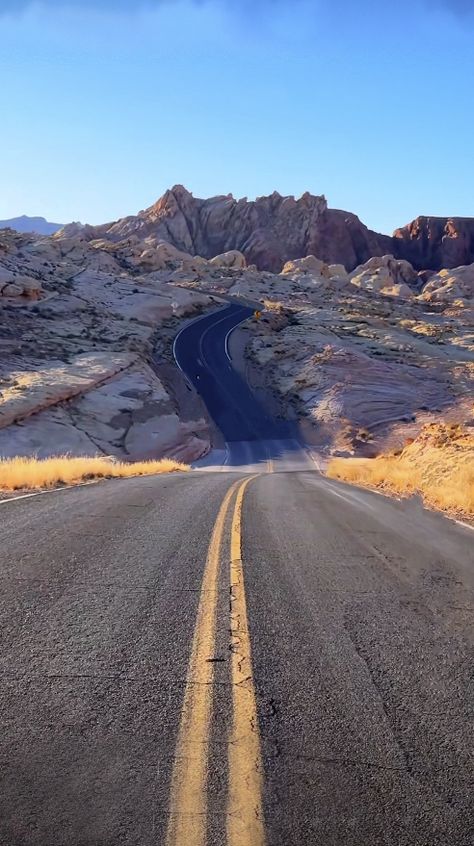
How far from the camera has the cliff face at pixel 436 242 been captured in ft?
493

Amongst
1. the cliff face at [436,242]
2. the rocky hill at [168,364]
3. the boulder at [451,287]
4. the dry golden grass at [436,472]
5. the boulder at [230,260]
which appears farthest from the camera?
the cliff face at [436,242]

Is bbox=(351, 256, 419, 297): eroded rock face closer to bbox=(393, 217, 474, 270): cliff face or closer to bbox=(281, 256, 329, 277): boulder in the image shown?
bbox=(281, 256, 329, 277): boulder

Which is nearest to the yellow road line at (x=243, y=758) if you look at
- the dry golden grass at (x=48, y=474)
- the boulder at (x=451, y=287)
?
the dry golden grass at (x=48, y=474)

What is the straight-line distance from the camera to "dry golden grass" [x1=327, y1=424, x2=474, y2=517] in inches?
449

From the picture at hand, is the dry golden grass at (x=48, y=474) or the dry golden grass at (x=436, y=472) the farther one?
the dry golden grass at (x=48, y=474)

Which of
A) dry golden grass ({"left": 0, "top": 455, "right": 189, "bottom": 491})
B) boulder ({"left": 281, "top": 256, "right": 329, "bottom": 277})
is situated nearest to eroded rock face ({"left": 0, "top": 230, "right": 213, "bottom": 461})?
dry golden grass ({"left": 0, "top": 455, "right": 189, "bottom": 491})

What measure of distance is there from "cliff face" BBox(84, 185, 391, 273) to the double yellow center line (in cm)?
13384

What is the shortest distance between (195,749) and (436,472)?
11913 millimetres

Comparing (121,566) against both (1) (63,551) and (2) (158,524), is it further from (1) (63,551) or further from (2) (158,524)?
(2) (158,524)

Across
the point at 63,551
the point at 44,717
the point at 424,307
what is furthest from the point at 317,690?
the point at 424,307

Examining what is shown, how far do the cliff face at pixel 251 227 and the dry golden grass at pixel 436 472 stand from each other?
119993 millimetres

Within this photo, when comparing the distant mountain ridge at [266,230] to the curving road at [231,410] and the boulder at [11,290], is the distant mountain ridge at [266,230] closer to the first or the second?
the curving road at [231,410]

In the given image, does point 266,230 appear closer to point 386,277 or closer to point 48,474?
point 386,277

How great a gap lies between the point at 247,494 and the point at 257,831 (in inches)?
411
